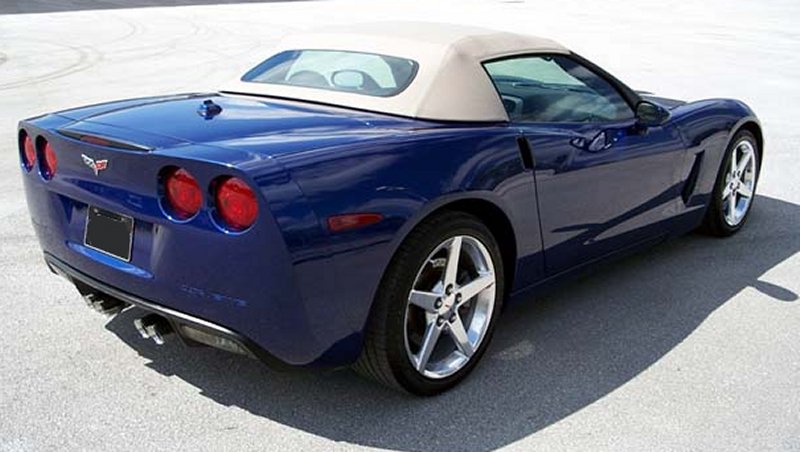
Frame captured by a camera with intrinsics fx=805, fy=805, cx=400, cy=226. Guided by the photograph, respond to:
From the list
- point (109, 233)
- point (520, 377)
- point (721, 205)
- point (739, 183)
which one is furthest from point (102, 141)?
point (739, 183)

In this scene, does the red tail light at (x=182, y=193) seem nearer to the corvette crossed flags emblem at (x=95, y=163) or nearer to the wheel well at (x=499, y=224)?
the corvette crossed flags emblem at (x=95, y=163)

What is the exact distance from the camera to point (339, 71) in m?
3.77

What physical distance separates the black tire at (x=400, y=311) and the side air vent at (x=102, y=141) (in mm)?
948

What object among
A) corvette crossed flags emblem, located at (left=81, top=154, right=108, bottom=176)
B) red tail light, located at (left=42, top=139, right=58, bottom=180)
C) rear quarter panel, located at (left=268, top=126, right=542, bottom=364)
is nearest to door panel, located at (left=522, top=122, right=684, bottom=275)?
rear quarter panel, located at (left=268, top=126, right=542, bottom=364)

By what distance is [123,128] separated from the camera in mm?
2967

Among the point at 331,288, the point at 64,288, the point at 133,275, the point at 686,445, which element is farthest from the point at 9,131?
the point at 686,445

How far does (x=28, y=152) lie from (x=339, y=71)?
1390 mm

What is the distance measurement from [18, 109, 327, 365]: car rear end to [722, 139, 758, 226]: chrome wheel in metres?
3.32

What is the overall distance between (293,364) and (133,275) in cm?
64

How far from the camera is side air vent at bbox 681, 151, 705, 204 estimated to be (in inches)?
178

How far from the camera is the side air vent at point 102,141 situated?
2760mm

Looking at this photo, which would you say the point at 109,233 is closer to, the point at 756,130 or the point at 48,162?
the point at 48,162

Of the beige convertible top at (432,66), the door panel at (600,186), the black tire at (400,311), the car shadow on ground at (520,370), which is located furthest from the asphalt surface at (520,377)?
the beige convertible top at (432,66)

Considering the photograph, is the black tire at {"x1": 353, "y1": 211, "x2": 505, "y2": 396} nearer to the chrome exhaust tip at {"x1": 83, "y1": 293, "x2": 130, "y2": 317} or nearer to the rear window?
the rear window
